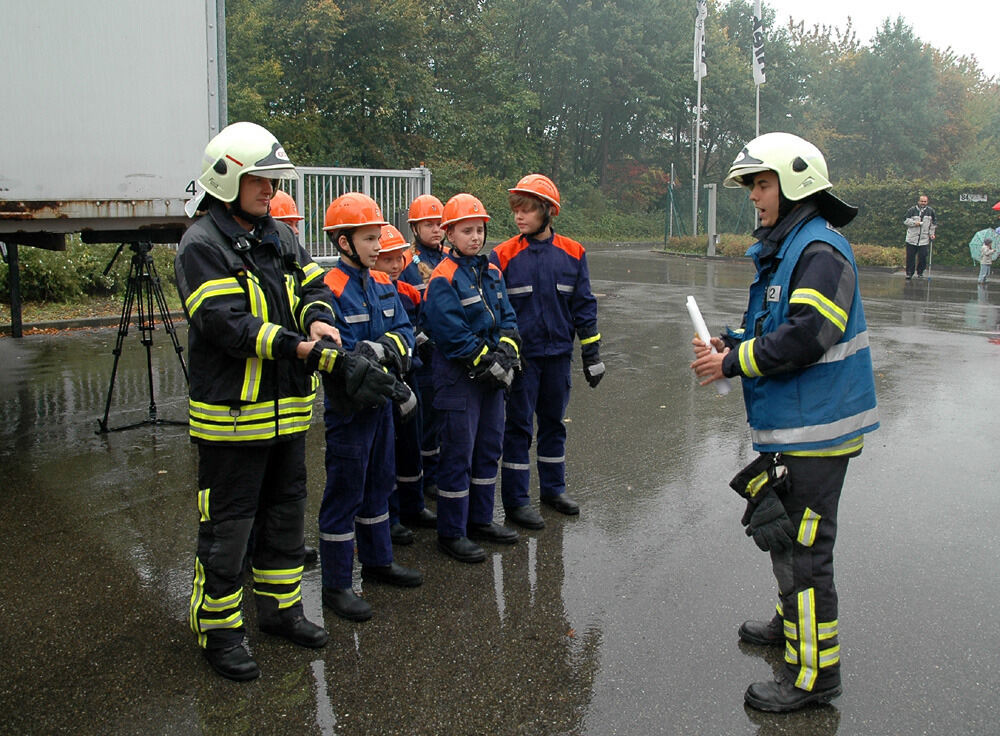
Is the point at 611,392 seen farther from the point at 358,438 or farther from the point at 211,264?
the point at 211,264

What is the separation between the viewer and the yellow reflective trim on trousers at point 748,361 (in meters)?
3.43

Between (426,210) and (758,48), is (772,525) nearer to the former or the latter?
(426,210)

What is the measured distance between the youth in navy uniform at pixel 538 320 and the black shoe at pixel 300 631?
5.72ft

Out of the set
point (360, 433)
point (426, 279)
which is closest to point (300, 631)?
point (360, 433)

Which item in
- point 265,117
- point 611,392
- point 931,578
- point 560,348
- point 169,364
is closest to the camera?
point 931,578

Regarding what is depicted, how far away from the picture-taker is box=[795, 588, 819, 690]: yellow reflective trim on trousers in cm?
343

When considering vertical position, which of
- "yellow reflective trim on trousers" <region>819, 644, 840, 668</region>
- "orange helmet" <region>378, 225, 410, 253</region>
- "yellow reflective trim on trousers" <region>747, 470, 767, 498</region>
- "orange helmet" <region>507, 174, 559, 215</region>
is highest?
"orange helmet" <region>507, 174, 559, 215</region>

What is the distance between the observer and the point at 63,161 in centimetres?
588

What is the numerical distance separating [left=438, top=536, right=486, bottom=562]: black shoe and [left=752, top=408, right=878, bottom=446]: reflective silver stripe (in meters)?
1.90

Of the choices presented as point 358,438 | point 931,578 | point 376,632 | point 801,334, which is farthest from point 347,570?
point 931,578

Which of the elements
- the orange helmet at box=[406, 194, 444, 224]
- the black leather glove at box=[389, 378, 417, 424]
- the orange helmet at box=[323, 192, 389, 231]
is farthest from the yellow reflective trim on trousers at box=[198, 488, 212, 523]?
the orange helmet at box=[406, 194, 444, 224]

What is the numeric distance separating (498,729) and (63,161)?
473cm

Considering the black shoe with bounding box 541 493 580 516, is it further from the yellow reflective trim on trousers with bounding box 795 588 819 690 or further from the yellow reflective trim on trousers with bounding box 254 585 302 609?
the yellow reflective trim on trousers with bounding box 795 588 819 690

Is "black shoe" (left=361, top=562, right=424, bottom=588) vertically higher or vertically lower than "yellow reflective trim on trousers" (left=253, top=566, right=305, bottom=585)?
lower
